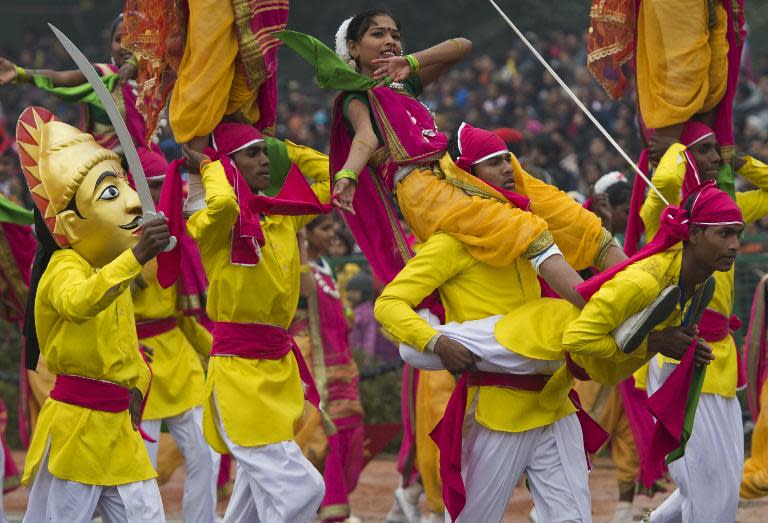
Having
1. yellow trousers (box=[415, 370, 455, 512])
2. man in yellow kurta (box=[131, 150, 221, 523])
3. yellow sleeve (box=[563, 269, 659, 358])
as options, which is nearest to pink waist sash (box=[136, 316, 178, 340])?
man in yellow kurta (box=[131, 150, 221, 523])

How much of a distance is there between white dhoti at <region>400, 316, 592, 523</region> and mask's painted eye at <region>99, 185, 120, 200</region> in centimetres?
146

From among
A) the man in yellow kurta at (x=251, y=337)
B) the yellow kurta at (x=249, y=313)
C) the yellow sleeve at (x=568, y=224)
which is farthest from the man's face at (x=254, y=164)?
the yellow sleeve at (x=568, y=224)

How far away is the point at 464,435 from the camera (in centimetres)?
652

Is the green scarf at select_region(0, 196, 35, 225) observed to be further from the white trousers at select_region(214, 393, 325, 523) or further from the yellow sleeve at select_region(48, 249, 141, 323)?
the yellow sleeve at select_region(48, 249, 141, 323)

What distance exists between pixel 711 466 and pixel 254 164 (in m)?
2.70

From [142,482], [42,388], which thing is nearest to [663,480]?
[42,388]

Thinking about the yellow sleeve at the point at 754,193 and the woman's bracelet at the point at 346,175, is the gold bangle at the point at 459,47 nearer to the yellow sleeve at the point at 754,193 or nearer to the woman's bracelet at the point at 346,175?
the woman's bracelet at the point at 346,175

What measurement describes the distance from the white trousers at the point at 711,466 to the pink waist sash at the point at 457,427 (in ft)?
3.64

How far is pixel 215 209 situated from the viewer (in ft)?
22.0

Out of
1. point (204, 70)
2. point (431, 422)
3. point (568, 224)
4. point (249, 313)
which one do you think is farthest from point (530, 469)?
point (431, 422)

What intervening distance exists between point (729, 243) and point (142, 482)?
2729 millimetres

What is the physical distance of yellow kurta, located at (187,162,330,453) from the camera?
22.7ft

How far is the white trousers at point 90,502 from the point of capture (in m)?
6.42

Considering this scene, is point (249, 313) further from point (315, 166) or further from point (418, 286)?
point (418, 286)
